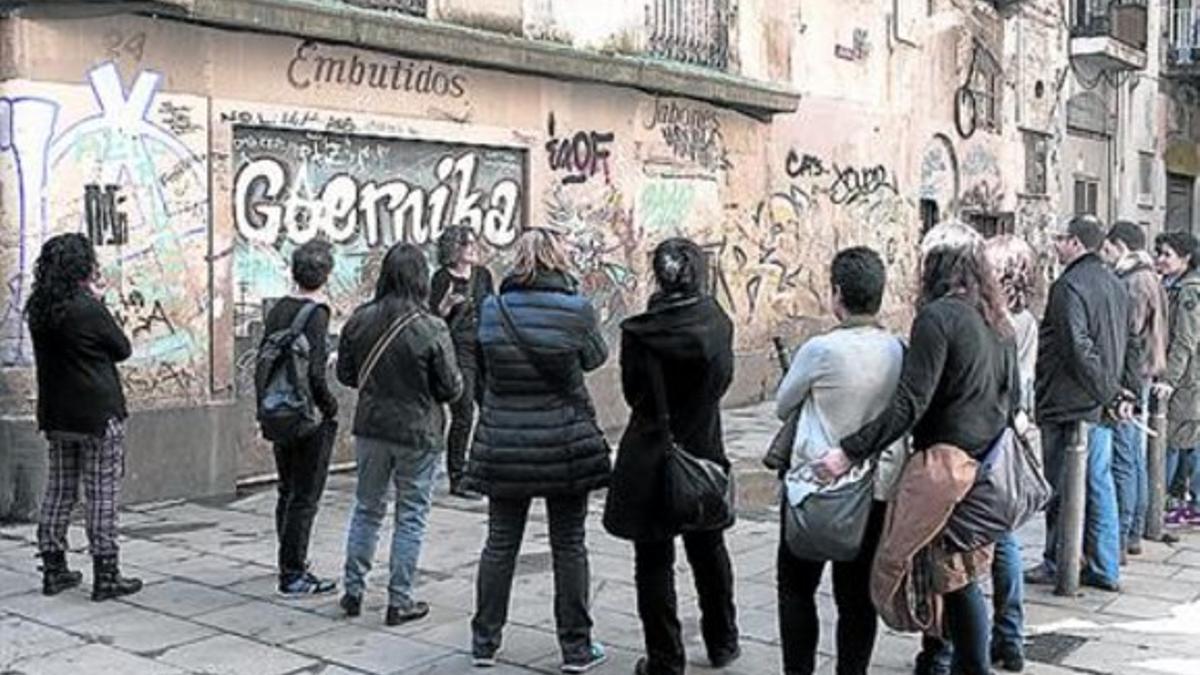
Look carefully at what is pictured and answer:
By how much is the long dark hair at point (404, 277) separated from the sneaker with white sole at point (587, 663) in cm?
177

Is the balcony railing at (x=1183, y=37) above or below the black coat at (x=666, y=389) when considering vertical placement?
above

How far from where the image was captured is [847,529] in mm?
5000

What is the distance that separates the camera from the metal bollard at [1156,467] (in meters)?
8.21

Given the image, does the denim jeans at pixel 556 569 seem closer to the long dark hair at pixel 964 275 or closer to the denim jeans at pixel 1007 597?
the denim jeans at pixel 1007 597

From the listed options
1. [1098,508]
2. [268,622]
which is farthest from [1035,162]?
[268,622]

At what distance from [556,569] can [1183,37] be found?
23.3m

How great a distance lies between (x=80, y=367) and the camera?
6.71m

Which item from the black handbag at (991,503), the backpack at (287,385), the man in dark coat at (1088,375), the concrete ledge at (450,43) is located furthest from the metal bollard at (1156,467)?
the concrete ledge at (450,43)

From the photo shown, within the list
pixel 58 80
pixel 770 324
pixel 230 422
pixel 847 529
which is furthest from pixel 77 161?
pixel 770 324

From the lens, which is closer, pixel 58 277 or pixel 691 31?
pixel 58 277

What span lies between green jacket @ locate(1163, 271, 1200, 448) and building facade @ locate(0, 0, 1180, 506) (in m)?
5.45

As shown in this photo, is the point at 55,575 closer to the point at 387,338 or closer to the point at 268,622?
the point at 268,622

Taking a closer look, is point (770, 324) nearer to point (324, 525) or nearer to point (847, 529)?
point (324, 525)

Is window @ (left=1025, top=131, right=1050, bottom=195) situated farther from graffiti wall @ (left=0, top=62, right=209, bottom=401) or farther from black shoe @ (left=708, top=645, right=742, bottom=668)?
black shoe @ (left=708, top=645, right=742, bottom=668)
